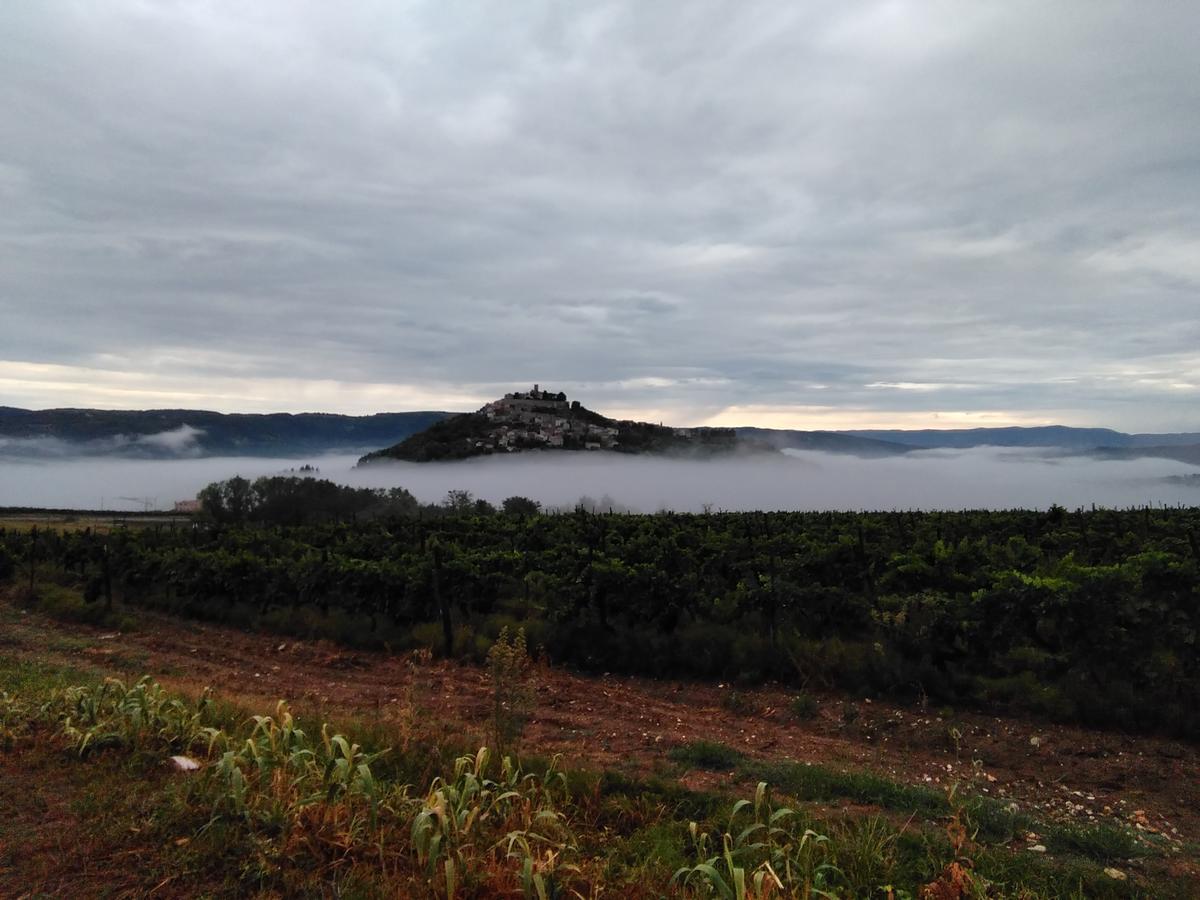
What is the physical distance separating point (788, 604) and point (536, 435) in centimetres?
10048

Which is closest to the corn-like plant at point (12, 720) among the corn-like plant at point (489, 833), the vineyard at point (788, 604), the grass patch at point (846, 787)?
the corn-like plant at point (489, 833)

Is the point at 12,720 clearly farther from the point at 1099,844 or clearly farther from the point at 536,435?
the point at 536,435

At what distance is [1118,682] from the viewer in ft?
27.6

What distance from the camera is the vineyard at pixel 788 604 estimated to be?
8586 millimetres

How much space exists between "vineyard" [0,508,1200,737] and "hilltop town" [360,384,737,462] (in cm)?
8362

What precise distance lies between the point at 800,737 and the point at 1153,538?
14.3 meters

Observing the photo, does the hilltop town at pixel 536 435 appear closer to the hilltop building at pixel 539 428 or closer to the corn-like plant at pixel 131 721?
the hilltop building at pixel 539 428

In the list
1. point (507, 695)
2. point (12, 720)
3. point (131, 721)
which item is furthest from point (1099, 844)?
point (12, 720)

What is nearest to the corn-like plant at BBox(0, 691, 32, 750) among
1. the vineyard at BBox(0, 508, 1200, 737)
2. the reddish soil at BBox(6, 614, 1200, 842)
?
the reddish soil at BBox(6, 614, 1200, 842)

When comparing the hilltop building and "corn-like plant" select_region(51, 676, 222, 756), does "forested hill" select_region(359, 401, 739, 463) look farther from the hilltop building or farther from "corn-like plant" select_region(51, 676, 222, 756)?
"corn-like plant" select_region(51, 676, 222, 756)

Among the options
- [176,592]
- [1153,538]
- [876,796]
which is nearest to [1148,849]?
[876,796]

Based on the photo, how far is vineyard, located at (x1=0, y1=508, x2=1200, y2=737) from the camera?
859 centimetres

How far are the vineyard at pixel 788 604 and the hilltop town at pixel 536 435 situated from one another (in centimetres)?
8362

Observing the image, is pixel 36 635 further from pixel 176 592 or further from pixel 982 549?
pixel 982 549
